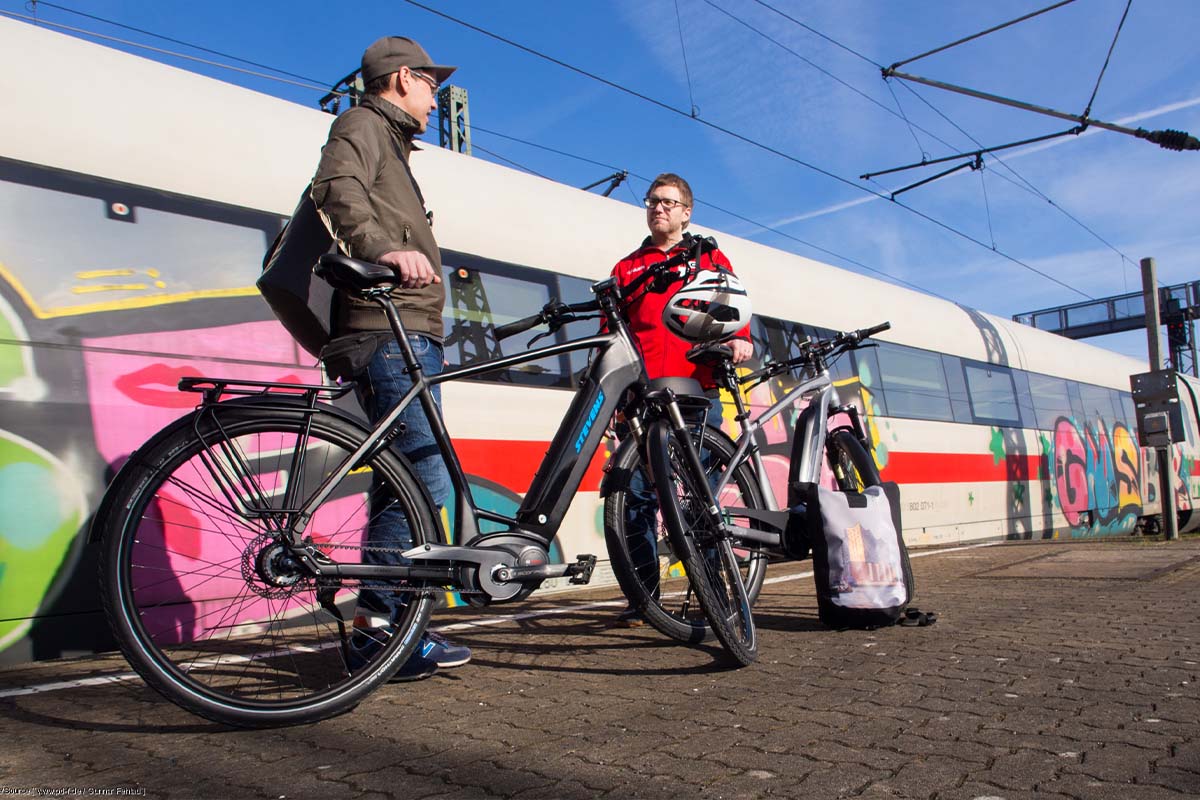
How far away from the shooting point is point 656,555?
3.55m

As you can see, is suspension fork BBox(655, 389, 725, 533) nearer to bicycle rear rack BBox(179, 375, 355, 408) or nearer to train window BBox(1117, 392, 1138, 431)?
bicycle rear rack BBox(179, 375, 355, 408)

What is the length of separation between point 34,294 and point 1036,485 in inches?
486

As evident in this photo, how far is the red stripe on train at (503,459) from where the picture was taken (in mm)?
5277

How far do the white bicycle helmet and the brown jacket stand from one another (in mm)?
907

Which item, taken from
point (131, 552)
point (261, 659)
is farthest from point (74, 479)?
point (131, 552)

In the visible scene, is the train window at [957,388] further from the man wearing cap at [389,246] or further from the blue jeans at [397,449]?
the blue jeans at [397,449]

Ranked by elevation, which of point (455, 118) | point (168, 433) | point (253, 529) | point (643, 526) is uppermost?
point (455, 118)

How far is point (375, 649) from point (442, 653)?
1.42 ft

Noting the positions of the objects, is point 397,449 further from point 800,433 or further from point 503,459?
point 503,459

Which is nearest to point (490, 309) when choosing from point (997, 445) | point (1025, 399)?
point (997, 445)

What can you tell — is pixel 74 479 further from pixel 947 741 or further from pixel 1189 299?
pixel 1189 299

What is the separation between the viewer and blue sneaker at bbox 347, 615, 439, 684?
105 inches

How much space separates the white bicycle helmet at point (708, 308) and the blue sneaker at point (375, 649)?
1.49 m

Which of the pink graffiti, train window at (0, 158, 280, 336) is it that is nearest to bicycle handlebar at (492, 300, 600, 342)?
train window at (0, 158, 280, 336)
